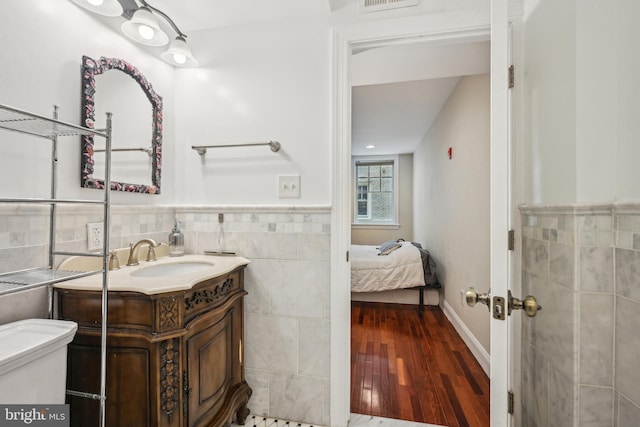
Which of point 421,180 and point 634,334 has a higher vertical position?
point 421,180

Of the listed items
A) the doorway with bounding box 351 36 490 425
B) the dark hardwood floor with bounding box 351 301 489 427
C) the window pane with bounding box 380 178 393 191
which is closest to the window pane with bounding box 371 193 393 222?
the window pane with bounding box 380 178 393 191

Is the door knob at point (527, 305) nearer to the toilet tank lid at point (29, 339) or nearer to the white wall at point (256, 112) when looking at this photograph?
the white wall at point (256, 112)

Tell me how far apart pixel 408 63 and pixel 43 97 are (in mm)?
2107

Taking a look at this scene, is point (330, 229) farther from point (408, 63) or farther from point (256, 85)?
point (408, 63)

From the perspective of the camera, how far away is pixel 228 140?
1.70 metres

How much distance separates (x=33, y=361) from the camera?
2.66 feet

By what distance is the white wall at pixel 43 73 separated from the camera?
99cm

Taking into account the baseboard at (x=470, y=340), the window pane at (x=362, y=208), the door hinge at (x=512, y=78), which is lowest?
the baseboard at (x=470, y=340)

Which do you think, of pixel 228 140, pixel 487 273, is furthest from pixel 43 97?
pixel 487 273

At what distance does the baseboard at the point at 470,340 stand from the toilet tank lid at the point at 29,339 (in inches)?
97.0

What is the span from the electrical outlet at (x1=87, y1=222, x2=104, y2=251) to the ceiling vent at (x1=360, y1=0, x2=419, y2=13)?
1.69m

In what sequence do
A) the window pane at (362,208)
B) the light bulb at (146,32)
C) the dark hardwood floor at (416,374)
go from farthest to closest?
1. the window pane at (362,208)
2. the dark hardwood floor at (416,374)
3. the light bulb at (146,32)

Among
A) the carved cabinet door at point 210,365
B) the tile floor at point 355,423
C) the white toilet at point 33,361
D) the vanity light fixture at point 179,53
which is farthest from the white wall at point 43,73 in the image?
the tile floor at point 355,423

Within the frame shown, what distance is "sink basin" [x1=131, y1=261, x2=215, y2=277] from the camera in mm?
1378
